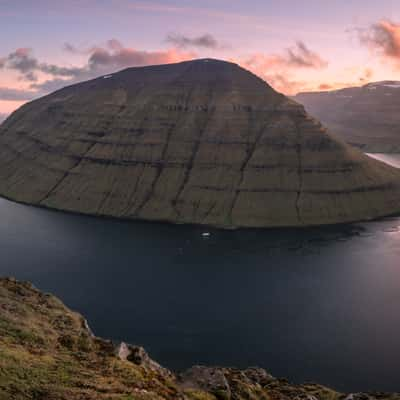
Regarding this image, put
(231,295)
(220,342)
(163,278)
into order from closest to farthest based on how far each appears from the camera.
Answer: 1. (220,342)
2. (231,295)
3. (163,278)

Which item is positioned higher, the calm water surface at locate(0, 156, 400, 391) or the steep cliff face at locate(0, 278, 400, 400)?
the steep cliff face at locate(0, 278, 400, 400)

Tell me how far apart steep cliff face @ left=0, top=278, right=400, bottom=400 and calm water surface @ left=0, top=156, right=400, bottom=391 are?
759 inches

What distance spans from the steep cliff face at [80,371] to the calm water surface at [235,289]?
19271 millimetres

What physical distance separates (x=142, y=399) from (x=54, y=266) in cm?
10214

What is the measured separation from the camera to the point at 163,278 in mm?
129375

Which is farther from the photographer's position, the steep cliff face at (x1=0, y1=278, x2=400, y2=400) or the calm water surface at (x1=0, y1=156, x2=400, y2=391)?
the calm water surface at (x1=0, y1=156, x2=400, y2=391)

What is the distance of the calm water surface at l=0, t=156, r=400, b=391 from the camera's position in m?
89.3

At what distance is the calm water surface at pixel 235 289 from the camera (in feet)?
293

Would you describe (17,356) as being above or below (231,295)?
above

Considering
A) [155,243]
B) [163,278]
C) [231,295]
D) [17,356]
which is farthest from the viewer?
[155,243]

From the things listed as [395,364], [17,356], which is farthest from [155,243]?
[17,356]

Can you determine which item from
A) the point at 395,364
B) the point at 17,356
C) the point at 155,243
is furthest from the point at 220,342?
the point at 155,243

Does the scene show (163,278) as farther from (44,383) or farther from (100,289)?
(44,383)

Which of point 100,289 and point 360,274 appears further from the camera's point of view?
point 360,274
